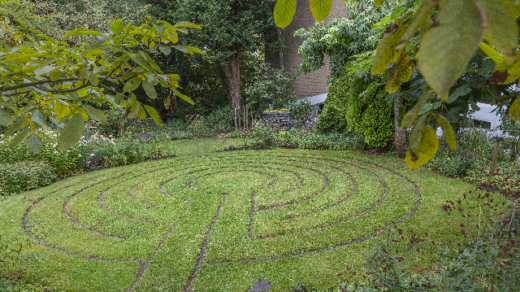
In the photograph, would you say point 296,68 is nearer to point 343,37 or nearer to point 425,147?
point 343,37

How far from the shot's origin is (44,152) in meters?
6.91

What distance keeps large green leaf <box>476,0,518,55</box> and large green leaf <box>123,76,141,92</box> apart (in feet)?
3.30

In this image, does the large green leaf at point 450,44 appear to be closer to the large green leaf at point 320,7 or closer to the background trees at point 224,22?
the large green leaf at point 320,7

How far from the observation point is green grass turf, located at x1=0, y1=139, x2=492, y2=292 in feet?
10.5

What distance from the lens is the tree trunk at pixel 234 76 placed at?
1541cm

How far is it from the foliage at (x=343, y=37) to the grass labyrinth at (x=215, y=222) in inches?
115

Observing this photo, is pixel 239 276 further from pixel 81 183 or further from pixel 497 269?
pixel 81 183

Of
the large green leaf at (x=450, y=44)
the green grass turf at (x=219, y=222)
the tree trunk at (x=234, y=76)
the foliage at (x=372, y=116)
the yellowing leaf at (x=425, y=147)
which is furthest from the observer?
the tree trunk at (x=234, y=76)

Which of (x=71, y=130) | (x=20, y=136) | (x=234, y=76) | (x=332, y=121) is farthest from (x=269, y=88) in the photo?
(x=71, y=130)

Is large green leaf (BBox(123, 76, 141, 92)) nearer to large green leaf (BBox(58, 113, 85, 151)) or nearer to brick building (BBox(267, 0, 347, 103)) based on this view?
large green leaf (BBox(58, 113, 85, 151))

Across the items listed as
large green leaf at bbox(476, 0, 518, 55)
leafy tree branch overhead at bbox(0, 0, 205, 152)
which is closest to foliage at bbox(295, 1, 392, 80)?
leafy tree branch overhead at bbox(0, 0, 205, 152)

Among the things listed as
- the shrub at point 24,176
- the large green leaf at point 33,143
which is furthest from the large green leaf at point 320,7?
the shrub at point 24,176

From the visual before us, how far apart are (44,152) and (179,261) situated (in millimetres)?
5677

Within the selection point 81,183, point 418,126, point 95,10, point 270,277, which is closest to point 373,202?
point 270,277
